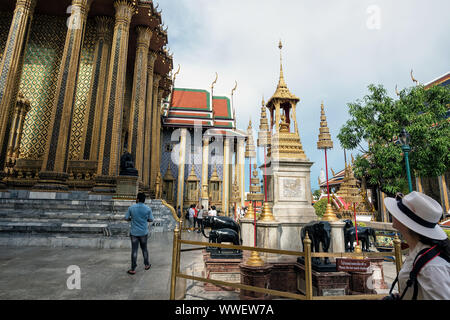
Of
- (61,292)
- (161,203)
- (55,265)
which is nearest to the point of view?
(61,292)

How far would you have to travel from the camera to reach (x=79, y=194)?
973 cm

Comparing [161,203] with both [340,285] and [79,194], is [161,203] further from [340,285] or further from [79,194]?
[340,285]

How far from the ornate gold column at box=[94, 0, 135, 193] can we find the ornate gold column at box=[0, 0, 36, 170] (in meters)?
3.59

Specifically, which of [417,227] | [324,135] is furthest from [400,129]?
[417,227]

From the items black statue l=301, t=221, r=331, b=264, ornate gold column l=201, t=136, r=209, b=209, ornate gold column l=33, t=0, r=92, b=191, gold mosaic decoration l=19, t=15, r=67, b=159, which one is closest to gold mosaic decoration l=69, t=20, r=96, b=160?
gold mosaic decoration l=19, t=15, r=67, b=159

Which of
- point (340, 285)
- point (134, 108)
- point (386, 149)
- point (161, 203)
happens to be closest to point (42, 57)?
point (134, 108)

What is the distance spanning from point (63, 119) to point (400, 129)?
1733 cm

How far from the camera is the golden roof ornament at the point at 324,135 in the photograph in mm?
5945

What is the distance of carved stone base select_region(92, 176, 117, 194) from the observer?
10328 millimetres

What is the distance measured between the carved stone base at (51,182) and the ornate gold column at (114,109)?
1291 millimetres

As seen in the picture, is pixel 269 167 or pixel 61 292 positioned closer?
pixel 61 292

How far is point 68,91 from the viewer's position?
10508 mm
